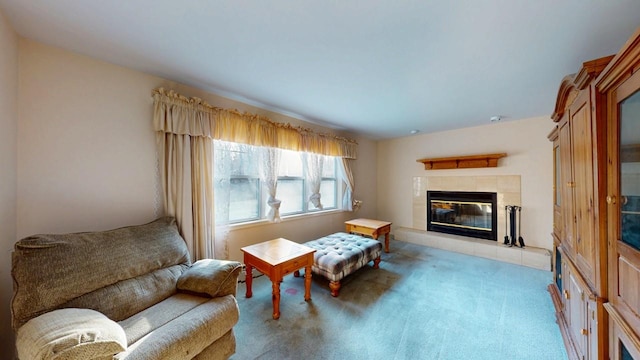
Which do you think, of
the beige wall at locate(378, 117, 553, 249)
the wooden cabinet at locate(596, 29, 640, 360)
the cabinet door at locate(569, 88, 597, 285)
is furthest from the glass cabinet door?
the beige wall at locate(378, 117, 553, 249)

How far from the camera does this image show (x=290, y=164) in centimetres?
351

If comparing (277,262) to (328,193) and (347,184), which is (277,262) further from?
(347,184)

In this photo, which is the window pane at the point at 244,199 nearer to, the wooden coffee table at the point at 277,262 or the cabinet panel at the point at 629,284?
the wooden coffee table at the point at 277,262

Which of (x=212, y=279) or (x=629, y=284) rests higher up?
(x=629, y=284)

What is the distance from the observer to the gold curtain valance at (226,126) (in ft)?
6.93

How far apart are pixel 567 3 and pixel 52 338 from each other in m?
3.03

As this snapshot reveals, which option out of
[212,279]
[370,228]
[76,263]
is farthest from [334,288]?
[76,263]

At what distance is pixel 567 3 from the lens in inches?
47.1

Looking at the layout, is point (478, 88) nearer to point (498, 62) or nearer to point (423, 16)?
point (498, 62)

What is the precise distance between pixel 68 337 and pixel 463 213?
5029 millimetres

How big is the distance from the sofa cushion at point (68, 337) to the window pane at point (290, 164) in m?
2.44

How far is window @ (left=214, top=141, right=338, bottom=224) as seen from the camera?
2.60m

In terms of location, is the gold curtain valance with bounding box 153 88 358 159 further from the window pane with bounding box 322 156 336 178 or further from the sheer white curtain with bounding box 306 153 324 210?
the window pane with bounding box 322 156 336 178

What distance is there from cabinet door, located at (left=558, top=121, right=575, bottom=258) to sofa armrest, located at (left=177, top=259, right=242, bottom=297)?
2.48 metres
